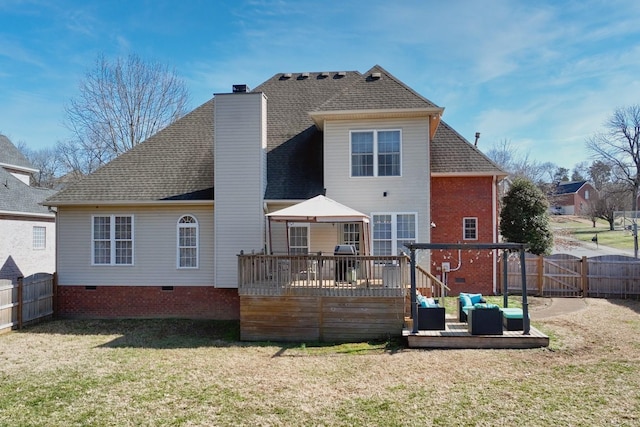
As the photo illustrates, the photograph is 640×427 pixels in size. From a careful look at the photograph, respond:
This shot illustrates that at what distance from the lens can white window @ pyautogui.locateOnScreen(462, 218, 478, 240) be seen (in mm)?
14820

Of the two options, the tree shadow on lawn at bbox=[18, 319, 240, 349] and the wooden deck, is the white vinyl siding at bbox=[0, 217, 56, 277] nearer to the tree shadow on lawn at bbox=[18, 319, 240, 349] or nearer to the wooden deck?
the tree shadow on lawn at bbox=[18, 319, 240, 349]

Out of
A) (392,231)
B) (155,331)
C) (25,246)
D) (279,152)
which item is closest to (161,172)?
(279,152)

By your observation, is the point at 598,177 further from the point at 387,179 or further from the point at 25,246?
the point at 25,246

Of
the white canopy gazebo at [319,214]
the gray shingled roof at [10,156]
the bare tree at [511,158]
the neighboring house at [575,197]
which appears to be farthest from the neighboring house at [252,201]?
the neighboring house at [575,197]

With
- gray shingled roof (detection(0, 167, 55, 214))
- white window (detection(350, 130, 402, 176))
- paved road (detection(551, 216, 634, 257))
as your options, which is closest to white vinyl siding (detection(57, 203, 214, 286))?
white window (detection(350, 130, 402, 176))

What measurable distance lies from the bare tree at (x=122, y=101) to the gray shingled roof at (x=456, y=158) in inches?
730

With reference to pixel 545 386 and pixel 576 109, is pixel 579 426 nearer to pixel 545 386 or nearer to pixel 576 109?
pixel 545 386

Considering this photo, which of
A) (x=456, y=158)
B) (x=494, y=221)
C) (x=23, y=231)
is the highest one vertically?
(x=456, y=158)

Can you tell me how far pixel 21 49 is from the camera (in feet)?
65.1

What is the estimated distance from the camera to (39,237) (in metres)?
21.6

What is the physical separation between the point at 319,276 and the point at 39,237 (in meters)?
18.8

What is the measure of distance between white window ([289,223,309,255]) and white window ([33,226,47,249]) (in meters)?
16.3

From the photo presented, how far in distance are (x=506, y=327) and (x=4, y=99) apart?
3229cm

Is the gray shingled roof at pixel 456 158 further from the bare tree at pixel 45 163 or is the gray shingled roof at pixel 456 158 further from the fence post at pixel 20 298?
the bare tree at pixel 45 163
